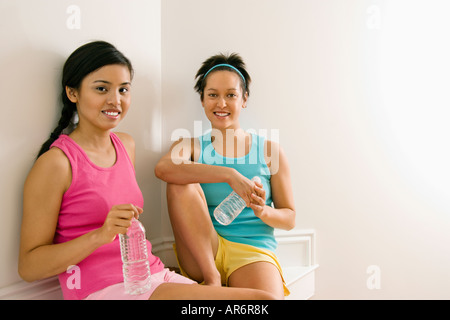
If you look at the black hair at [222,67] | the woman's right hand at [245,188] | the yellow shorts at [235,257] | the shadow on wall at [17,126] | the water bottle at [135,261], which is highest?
the black hair at [222,67]

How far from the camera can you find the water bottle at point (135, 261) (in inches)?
39.1

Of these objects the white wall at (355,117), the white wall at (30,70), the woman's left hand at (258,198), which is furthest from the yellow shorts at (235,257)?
the white wall at (30,70)

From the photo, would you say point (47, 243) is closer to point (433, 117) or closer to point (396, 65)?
point (396, 65)

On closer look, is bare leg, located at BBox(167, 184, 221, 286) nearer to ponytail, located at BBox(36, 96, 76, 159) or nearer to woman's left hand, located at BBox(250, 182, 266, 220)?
woman's left hand, located at BBox(250, 182, 266, 220)

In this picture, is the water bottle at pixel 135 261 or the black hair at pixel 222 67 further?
the black hair at pixel 222 67

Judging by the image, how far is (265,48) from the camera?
5.58 ft

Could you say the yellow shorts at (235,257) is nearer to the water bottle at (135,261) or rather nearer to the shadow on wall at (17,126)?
the water bottle at (135,261)

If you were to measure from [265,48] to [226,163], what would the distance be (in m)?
0.59

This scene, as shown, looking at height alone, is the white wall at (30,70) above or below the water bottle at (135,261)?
above

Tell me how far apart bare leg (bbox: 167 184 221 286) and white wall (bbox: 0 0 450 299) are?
0.94 ft

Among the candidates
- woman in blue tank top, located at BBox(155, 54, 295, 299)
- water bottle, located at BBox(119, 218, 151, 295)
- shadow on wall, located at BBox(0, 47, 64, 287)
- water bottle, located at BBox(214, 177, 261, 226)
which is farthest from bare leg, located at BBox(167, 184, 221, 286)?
shadow on wall, located at BBox(0, 47, 64, 287)

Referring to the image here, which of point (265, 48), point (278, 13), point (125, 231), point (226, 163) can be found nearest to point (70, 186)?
point (125, 231)

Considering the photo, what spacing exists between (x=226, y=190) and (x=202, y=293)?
52 cm

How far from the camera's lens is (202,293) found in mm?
980
